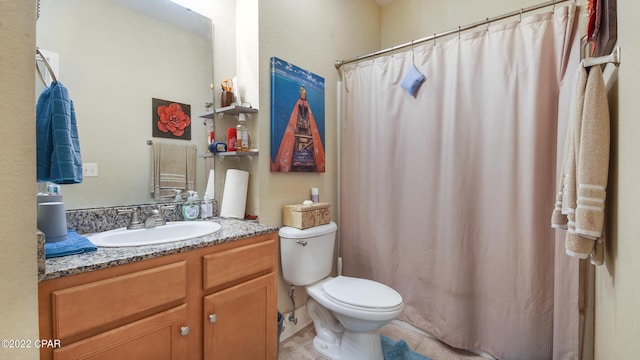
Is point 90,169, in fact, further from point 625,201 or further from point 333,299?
point 625,201

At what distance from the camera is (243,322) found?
4.07 ft

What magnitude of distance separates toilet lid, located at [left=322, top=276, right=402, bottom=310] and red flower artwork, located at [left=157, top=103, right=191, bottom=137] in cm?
124

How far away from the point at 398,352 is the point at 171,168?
170cm

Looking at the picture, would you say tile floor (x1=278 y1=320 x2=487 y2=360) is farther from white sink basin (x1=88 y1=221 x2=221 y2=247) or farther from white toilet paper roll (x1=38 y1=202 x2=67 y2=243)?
white toilet paper roll (x1=38 y1=202 x2=67 y2=243)

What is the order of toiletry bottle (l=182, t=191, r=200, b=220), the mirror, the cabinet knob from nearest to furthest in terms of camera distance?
the cabinet knob < the mirror < toiletry bottle (l=182, t=191, r=200, b=220)

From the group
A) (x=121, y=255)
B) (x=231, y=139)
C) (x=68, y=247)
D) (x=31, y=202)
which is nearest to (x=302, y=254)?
(x=231, y=139)

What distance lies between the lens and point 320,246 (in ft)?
5.55

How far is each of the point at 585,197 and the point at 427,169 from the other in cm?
93

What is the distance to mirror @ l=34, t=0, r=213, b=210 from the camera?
1182mm

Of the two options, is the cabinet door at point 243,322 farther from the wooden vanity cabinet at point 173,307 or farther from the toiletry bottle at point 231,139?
the toiletry bottle at point 231,139

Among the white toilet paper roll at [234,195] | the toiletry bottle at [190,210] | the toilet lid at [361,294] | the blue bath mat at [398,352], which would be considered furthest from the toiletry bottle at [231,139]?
the blue bath mat at [398,352]

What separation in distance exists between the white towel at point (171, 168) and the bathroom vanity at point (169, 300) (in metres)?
0.40

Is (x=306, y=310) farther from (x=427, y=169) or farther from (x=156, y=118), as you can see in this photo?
(x=156, y=118)

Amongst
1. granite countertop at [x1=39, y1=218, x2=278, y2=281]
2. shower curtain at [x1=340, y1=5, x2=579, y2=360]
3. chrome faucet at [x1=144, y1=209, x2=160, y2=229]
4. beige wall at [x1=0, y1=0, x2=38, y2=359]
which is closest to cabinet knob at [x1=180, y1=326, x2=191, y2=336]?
granite countertop at [x1=39, y1=218, x2=278, y2=281]
